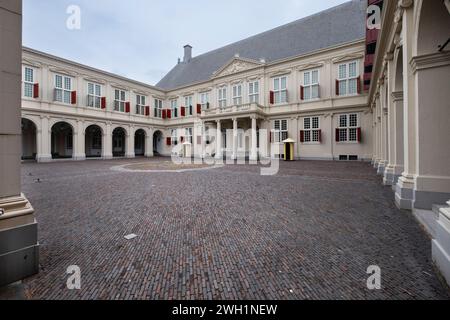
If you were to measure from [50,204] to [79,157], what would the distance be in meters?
20.0

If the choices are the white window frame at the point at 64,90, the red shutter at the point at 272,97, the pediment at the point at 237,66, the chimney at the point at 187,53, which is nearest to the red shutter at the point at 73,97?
the white window frame at the point at 64,90

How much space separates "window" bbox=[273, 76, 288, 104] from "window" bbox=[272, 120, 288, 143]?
7.24 feet

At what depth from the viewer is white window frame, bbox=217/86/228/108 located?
24.9 m

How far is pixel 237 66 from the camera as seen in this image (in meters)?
24.0

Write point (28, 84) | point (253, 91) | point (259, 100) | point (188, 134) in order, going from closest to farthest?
point (28, 84), point (259, 100), point (253, 91), point (188, 134)

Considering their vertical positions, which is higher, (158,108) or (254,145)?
(158,108)

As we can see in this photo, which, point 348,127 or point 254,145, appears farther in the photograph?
point 254,145

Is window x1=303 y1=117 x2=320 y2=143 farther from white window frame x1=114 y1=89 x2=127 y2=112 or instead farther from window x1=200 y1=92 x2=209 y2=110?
white window frame x1=114 y1=89 x2=127 y2=112

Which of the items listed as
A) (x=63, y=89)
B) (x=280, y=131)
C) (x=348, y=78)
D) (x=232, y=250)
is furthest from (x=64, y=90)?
(x=348, y=78)

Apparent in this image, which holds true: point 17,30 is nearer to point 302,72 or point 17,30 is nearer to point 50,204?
point 50,204

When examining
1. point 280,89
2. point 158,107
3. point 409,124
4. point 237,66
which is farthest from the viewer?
point 158,107

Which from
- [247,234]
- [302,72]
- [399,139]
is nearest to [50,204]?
[247,234]

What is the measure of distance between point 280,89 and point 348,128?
7521 millimetres

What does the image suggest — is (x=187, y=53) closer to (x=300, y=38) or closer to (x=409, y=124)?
(x=300, y=38)
